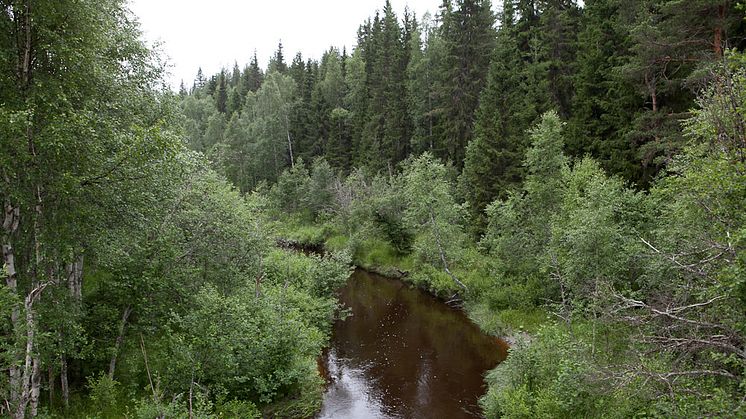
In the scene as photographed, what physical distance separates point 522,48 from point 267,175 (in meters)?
37.6

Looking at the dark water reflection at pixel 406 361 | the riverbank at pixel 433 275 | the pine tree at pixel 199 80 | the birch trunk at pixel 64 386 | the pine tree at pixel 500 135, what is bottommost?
the dark water reflection at pixel 406 361

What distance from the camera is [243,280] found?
652 inches

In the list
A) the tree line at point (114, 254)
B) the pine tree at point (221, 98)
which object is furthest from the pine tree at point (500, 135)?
the pine tree at point (221, 98)

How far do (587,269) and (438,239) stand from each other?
1254 cm

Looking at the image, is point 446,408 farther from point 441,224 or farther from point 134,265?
point 441,224

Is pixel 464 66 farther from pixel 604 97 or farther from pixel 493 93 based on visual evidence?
pixel 604 97

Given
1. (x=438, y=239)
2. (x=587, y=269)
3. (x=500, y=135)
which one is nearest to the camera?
(x=587, y=269)

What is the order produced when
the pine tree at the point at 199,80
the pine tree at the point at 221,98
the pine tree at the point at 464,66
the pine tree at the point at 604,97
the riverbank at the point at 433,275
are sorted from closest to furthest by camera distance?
the riverbank at the point at 433,275 → the pine tree at the point at 604,97 → the pine tree at the point at 464,66 → the pine tree at the point at 221,98 → the pine tree at the point at 199,80

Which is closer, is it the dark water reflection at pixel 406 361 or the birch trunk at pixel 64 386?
the birch trunk at pixel 64 386

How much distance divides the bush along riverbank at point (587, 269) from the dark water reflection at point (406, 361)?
1086 mm

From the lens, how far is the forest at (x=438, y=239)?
8672 mm

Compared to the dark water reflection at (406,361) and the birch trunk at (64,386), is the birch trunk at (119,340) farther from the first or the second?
the dark water reflection at (406,361)

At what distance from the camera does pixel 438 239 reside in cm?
2759

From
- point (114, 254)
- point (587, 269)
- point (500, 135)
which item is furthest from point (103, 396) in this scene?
point (500, 135)
